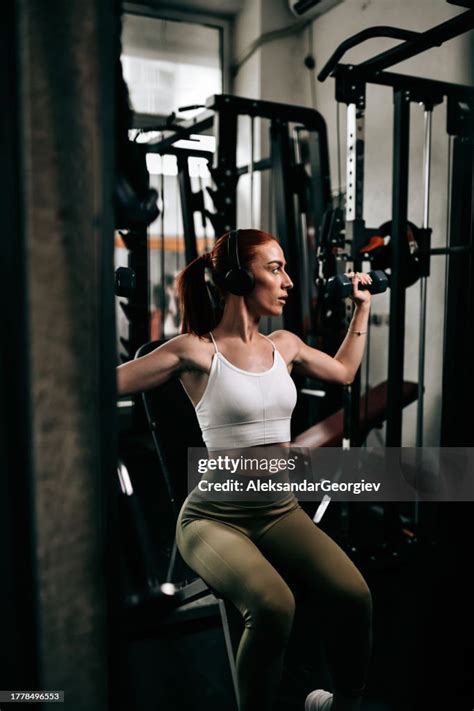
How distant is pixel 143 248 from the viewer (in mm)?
3889

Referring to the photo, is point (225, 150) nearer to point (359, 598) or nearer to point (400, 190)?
point (400, 190)

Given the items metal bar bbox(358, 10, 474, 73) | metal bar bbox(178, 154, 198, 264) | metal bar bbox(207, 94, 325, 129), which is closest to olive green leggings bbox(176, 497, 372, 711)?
metal bar bbox(358, 10, 474, 73)

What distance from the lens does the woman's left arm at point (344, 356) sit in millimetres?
1768

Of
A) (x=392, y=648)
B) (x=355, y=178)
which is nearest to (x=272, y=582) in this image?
(x=392, y=648)

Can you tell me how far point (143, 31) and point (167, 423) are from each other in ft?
13.2

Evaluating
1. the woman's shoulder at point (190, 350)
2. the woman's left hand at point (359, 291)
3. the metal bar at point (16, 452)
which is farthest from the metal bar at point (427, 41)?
the metal bar at point (16, 452)

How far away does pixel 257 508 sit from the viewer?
1575 mm

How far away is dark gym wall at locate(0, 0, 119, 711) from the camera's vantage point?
803mm

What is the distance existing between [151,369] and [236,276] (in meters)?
0.32

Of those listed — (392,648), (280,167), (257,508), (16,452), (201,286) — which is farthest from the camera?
(280,167)

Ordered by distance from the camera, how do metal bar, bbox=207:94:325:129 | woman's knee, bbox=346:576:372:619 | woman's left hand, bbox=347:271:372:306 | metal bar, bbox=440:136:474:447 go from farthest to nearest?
metal bar, bbox=207:94:325:129, metal bar, bbox=440:136:474:447, woman's left hand, bbox=347:271:372:306, woman's knee, bbox=346:576:372:619

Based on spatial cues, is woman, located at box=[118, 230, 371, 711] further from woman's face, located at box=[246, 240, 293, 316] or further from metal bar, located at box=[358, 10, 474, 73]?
metal bar, located at box=[358, 10, 474, 73]

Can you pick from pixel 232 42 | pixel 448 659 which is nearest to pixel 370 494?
pixel 448 659

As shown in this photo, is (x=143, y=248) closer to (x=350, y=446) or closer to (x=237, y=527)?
(x=350, y=446)
